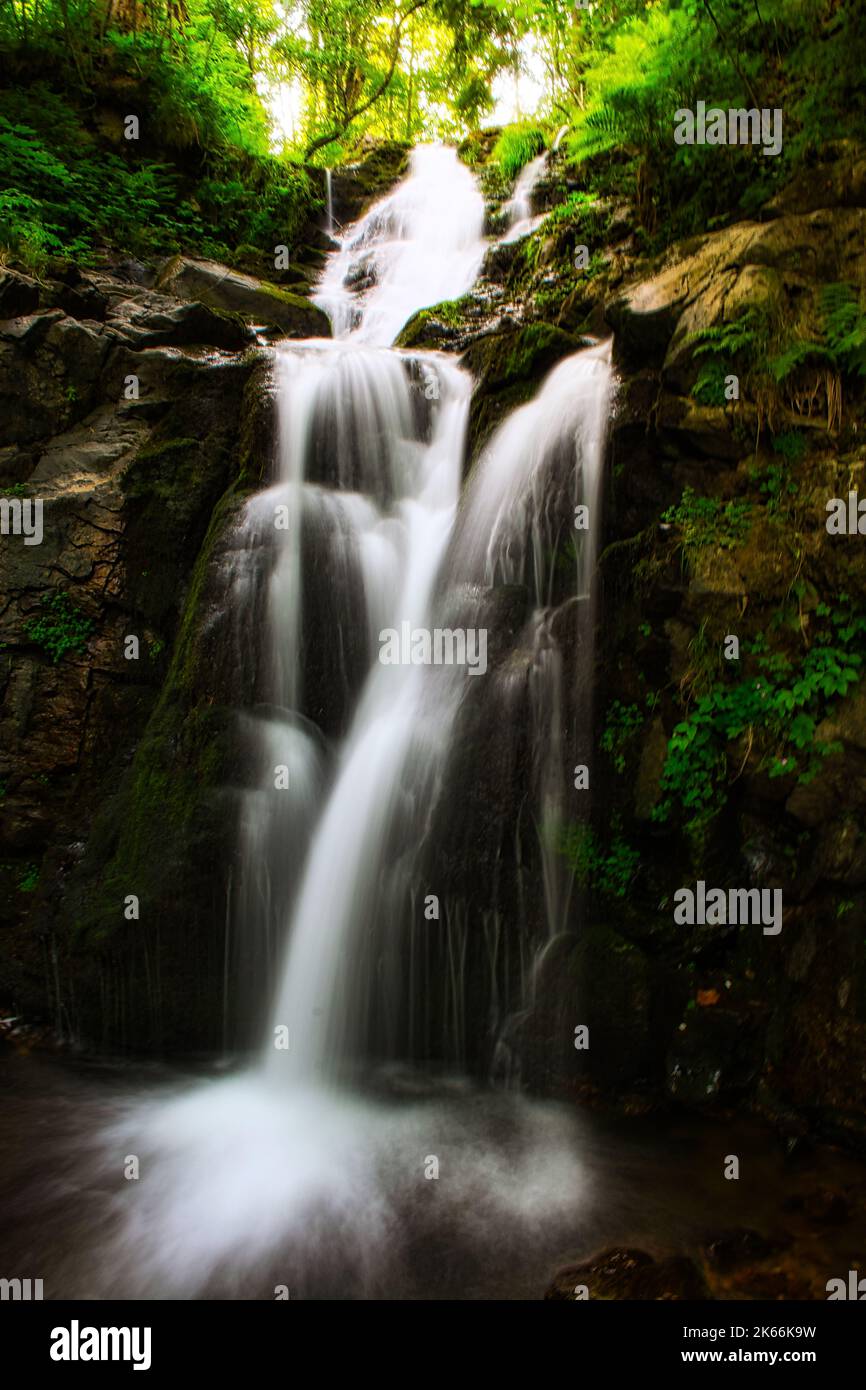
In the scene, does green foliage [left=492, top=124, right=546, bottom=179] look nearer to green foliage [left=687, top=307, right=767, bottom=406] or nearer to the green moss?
the green moss

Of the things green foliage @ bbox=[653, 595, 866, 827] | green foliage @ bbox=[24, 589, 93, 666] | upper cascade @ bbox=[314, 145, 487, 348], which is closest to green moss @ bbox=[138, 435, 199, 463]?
green foliage @ bbox=[24, 589, 93, 666]

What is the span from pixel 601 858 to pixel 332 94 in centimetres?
1855

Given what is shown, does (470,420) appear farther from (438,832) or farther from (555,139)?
(555,139)

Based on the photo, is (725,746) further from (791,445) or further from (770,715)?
(791,445)

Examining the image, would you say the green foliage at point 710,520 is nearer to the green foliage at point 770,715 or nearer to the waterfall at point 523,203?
the green foliage at point 770,715

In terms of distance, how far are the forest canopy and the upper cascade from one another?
3.60 ft

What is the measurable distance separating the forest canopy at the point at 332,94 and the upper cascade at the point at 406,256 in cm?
110

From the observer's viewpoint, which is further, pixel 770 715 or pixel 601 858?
pixel 601 858

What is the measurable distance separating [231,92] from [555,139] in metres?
5.18

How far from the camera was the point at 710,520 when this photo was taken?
4.93m

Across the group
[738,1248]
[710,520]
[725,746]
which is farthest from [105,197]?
[738,1248]

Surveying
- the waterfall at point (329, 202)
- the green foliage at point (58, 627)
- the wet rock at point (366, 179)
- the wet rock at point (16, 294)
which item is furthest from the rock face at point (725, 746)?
the wet rock at point (366, 179)
